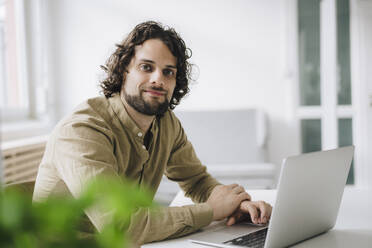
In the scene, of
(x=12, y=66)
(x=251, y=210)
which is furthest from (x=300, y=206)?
(x=12, y=66)

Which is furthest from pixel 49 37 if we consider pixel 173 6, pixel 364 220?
pixel 364 220

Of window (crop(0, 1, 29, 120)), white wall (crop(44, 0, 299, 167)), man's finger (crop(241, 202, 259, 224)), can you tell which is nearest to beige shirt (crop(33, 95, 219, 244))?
man's finger (crop(241, 202, 259, 224))

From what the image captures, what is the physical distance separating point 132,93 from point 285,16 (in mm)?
3441

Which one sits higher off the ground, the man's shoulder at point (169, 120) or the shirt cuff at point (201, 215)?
the man's shoulder at point (169, 120)

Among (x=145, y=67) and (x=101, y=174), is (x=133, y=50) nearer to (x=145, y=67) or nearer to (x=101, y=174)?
(x=145, y=67)

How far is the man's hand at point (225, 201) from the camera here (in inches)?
46.8

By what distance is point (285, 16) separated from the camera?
457 cm

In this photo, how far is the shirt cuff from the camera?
110 centimetres

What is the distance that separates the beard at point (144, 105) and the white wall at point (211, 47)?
316 cm

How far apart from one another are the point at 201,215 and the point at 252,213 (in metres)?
0.15

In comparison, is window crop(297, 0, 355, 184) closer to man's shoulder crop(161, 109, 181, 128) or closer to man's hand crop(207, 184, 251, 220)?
man's shoulder crop(161, 109, 181, 128)

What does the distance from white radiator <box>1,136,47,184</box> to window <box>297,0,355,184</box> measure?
2.58 m

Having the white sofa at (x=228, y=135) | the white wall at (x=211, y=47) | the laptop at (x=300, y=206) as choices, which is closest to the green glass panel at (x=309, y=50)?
the white wall at (x=211, y=47)

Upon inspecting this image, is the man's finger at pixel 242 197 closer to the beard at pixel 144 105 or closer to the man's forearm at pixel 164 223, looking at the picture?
the man's forearm at pixel 164 223
